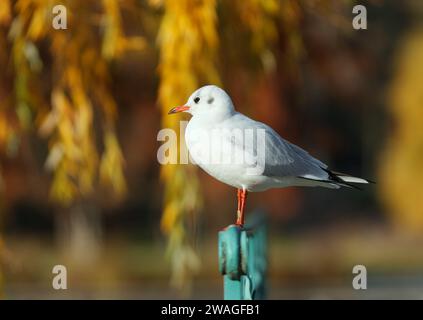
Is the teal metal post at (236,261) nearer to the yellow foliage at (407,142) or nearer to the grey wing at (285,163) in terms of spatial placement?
the grey wing at (285,163)

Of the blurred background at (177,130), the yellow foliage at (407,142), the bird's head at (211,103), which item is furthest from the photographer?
the yellow foliage at (407,142)

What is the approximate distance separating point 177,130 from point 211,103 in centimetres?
68

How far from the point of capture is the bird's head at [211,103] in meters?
2.81

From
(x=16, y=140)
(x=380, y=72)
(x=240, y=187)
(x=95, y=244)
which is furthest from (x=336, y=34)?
(x=240, y=187)

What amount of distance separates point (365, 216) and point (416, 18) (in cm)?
380

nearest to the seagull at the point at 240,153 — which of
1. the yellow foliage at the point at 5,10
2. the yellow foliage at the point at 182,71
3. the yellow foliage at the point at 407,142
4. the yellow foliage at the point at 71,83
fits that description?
the yellow foliage at the point at 182,71

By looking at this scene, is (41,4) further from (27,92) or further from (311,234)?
(311,234)

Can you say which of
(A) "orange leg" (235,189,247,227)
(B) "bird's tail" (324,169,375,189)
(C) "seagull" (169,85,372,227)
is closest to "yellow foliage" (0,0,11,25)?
(C) "seagull" (169,85,372,227)

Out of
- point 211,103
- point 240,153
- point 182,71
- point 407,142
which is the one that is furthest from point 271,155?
point 407,142

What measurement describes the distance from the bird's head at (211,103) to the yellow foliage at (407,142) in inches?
356

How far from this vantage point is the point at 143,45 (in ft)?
12.6

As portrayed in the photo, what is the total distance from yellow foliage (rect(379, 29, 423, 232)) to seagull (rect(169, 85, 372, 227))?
8.89 meters

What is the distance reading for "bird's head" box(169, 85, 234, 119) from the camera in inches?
111

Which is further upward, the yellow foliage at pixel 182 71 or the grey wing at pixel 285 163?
the yellow foliage at pixel 182 71
